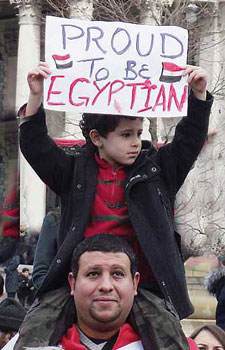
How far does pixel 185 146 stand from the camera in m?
6.08

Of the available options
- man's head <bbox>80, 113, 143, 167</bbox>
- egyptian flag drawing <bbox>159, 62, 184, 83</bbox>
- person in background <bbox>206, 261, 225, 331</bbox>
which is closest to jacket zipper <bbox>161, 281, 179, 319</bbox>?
man's head <bbox>80, 113, 143, 167</bbox>

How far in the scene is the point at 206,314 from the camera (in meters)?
19.7

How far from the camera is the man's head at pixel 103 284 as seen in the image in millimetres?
5156

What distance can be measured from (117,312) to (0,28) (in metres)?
50.2

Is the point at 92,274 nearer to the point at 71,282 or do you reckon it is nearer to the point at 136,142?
the point at 71,282

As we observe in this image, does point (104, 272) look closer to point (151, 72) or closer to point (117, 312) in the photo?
point (117, 312)

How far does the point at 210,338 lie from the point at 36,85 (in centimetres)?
280

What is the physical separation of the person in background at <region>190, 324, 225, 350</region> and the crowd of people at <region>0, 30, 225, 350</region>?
2.07 m

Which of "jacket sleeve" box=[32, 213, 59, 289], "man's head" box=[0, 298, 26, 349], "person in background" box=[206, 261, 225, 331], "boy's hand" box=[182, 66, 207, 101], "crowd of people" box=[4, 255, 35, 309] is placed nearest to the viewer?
"boy's hand" box=[182, 66, 207, 101]

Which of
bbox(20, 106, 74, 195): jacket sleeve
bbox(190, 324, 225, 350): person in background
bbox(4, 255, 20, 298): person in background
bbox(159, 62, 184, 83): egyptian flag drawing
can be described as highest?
bbox(159, 62, 184, 83): egyptian flag drawing

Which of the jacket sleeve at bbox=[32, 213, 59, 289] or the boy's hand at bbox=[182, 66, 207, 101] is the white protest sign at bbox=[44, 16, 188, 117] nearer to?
the boy's hand at bbox=[182, 66, 207, 101]

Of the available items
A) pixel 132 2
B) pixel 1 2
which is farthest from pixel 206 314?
pixel 1 2

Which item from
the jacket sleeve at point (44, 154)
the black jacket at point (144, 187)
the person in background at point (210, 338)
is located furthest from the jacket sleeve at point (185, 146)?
the person in background at point (210, 338)

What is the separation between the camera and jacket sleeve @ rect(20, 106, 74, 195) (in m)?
6.01
